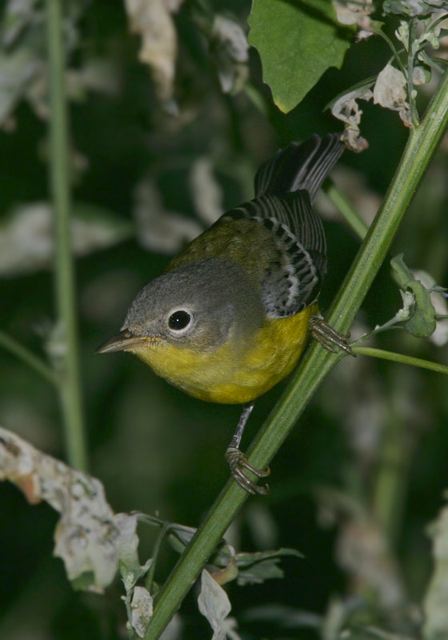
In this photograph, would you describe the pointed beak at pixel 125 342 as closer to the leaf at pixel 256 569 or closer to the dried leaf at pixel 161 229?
the dried leaf at pixel 161 229

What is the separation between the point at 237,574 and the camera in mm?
2664

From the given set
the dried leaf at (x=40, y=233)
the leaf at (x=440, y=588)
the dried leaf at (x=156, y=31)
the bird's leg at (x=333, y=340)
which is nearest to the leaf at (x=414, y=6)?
the bird's leg at (x=333, y=340)

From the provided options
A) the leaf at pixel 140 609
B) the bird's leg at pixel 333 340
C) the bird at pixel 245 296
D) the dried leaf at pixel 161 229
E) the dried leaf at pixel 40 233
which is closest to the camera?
the leaf at pixel 140 609

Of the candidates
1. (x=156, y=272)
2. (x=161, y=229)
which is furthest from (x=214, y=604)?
(x=156, y=272)

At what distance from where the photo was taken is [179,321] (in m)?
3.68

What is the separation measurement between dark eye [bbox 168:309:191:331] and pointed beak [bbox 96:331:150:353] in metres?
0.11

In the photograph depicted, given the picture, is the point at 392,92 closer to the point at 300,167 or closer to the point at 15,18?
the point at 300,167

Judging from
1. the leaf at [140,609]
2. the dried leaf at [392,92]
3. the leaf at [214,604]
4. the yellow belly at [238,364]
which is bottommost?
the leaf at [140,609]

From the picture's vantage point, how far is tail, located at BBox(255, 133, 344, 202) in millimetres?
3775

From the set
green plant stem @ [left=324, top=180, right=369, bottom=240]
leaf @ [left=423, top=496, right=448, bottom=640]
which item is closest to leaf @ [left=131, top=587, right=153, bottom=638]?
green plant stem @ [left=324, top=180, right=369, bottom=240]

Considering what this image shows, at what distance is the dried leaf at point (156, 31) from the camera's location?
128 inches

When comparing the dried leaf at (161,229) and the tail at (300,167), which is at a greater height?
the tail at (300,167)

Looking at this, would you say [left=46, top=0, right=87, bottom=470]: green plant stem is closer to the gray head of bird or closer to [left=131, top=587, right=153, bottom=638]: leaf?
the gray head of bird

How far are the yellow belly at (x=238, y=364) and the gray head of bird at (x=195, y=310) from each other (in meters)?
0.05
